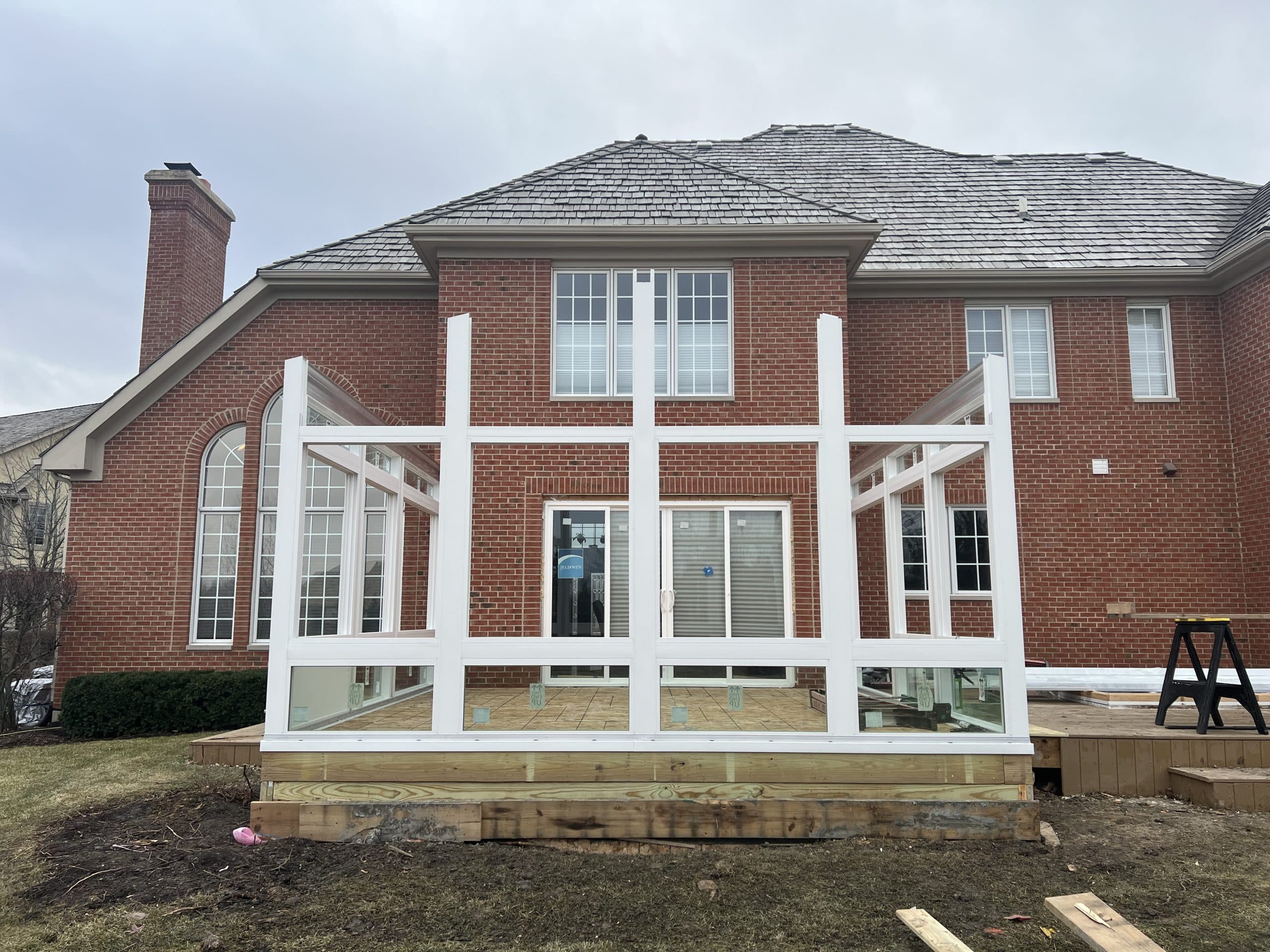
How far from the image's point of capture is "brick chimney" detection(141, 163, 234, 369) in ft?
43.9

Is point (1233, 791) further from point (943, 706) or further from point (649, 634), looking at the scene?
point (649, 634)

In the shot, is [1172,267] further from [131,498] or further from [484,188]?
[131,498]

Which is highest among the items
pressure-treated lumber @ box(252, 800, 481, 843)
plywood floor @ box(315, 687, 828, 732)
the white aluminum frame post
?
the white aluminum frame post

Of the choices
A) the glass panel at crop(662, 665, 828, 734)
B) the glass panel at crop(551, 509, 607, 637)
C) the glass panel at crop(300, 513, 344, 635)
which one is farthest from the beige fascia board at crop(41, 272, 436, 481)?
the glass panel at crop(662, 665, 828, 734)

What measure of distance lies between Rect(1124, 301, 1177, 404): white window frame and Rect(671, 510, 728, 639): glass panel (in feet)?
19.2

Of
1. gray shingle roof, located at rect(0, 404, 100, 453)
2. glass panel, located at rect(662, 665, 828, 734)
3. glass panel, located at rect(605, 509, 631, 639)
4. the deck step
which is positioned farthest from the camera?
gray shingle roof, located at rect(0, 404, 100, 453)

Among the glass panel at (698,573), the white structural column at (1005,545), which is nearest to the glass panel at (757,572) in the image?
the glass panel at (698,573)

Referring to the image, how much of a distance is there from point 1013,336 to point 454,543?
878 cm

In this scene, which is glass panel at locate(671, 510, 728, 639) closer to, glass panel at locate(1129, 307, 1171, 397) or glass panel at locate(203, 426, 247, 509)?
glass panel at locate(203, 426, 247, 509)

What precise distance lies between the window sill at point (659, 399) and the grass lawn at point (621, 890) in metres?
5.70

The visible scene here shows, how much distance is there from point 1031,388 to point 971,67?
34.3m

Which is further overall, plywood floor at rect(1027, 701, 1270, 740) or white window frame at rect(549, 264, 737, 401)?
white window frame at rect(549, 264, 737, 401)

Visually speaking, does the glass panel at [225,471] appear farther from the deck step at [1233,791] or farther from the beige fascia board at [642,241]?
the deck step at [1233,791]

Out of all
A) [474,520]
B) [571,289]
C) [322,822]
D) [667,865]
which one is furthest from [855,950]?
[571,289]
